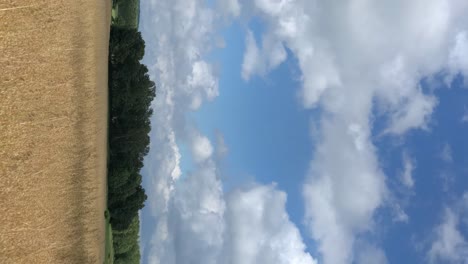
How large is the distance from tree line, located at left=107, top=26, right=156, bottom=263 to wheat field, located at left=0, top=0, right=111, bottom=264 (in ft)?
62.8

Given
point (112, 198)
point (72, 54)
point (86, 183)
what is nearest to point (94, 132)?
point (86, 183)

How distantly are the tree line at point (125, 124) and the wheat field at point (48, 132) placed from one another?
62.8 feet

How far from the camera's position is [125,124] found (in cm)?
8175

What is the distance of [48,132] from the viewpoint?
151ft

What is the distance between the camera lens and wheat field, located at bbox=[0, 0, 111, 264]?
4131 centimetres

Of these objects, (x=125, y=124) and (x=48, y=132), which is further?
(x=125, y=124)

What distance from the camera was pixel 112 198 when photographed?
75.9 m

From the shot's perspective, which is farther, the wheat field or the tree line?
the tree line

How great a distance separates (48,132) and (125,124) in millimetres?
35716

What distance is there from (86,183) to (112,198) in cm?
2304

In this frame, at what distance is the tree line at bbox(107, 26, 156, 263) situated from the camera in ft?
253

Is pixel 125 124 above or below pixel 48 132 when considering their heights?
above

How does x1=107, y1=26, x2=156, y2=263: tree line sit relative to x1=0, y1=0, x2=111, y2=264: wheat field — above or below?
above

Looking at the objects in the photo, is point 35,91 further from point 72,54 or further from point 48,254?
point 48,254
